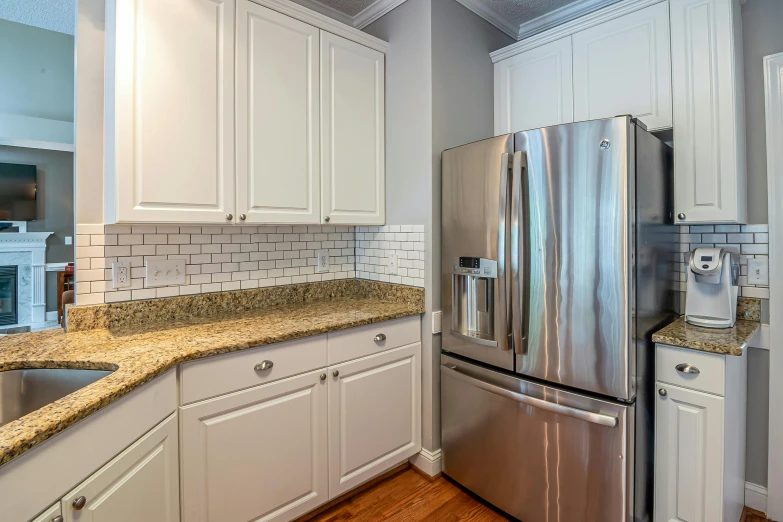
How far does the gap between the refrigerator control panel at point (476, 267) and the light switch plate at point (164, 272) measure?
135 centimetres

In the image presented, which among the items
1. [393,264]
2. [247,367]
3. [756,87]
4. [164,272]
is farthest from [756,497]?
[164,272]

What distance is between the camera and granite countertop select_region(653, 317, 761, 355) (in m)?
1.46

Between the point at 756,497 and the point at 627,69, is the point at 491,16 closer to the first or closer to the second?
the point at 627,69

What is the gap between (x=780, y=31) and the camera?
1.77 m

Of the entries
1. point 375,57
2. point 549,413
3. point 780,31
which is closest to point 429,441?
point 549,413

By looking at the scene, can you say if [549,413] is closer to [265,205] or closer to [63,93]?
[265,205]

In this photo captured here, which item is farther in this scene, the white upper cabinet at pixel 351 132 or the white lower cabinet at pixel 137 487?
the white upper cabinet at pixel 351 132

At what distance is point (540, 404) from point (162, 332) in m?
1.60

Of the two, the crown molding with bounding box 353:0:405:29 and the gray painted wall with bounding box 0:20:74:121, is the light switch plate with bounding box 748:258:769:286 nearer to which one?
the crown molding with bounding box 353:0:405:29

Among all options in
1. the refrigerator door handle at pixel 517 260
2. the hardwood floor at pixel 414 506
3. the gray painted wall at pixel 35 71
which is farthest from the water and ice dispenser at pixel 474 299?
the gray painted wall at pixel 35 71

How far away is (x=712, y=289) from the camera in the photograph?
1734mm

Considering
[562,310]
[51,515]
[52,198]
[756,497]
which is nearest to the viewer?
[51,515]

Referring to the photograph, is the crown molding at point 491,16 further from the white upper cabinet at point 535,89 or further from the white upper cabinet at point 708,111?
the white upper cabinet at point 708,111

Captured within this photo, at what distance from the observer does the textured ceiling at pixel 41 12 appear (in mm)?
2385
